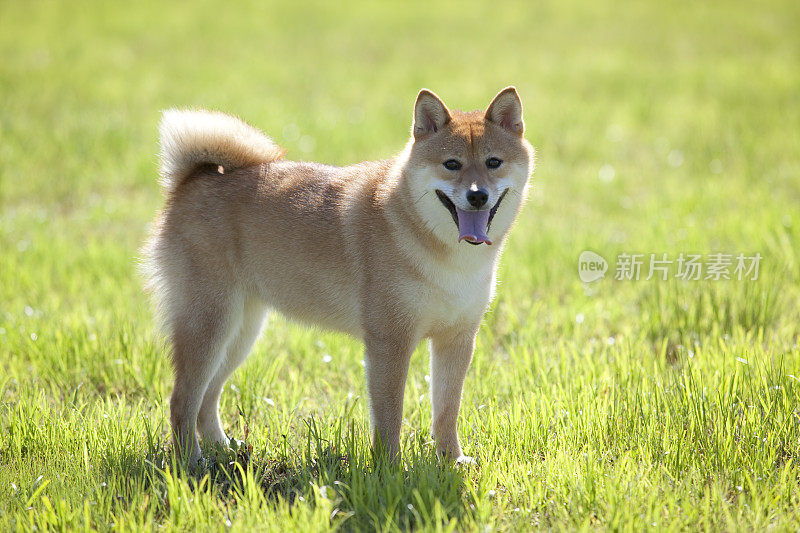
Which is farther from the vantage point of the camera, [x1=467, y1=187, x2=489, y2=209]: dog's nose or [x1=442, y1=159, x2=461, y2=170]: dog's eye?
[x1=442, y1=159, x2=461, y2=170]: dog's eye

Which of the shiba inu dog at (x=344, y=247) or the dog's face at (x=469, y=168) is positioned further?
the shiba inu dog at (x=344, y=247)

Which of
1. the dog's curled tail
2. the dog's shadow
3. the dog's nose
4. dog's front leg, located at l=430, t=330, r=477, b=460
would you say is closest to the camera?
the dog's shadow

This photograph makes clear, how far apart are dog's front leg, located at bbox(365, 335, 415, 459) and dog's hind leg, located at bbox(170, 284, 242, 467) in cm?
79

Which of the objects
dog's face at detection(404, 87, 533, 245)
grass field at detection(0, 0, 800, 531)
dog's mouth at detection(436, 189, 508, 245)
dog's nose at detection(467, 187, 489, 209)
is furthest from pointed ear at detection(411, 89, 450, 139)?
grass field at detection(0, 0, 800, 531)

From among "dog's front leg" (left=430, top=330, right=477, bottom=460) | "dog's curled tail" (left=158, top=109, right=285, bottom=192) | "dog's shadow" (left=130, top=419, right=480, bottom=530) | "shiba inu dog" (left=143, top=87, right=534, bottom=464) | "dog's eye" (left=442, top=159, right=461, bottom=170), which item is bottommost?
"dog's shadow" (left=130, top=419, right=480, bottom=530)

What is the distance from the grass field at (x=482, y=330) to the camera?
316cm

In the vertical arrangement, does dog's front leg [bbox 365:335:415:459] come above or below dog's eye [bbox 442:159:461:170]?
below

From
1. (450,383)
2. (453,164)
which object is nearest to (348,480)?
(450,383)

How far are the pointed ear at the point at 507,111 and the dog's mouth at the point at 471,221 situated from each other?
462 mm

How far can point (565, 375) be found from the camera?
4.25 m

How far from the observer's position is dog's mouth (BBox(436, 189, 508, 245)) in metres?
3.25

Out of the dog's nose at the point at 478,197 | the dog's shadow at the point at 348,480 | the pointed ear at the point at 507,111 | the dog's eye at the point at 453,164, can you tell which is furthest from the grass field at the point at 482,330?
the pointed ear at the point at 507,111

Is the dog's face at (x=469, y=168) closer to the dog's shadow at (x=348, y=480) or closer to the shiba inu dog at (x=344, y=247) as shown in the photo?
the shiba inu dog at (x=344, y=247)

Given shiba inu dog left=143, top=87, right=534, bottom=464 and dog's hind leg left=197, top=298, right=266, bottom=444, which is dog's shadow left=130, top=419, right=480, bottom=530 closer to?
shiba inu dog left=143, top=87, right=534, bottom=464
